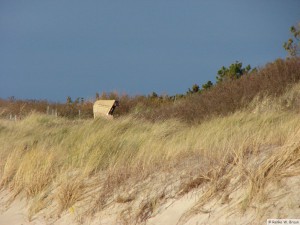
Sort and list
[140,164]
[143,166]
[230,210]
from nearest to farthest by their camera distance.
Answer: [230,210] → [143,166] → [140,164]

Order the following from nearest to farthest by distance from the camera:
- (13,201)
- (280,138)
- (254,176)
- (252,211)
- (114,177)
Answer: (252,211) → (254,176) → (280,138) → (114,177) → (13,201)

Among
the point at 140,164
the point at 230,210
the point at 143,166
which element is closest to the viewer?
the point at 230,210

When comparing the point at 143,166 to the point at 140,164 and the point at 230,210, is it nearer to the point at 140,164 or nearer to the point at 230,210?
the point at 140,164

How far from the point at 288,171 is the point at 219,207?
2.56 ft

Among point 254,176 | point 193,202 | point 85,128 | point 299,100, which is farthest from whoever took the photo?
point 299,100

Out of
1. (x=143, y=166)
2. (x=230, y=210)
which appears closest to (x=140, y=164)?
(x=143, y=166)

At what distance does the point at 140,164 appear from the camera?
7984 millimetres

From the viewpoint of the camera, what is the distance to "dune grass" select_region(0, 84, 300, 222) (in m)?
6.25

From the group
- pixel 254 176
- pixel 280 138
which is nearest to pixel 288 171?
pixel 254 176

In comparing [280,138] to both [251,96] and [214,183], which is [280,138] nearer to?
[214,183]

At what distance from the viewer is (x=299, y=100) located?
1529 centimetres

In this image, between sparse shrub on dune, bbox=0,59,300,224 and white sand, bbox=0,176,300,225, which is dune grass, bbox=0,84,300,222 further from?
white sand, bbox=0,176,300,225

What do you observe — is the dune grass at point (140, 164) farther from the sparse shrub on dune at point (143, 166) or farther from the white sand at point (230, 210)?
the white sand at point (230, 210)

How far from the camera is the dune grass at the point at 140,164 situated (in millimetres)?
6254
